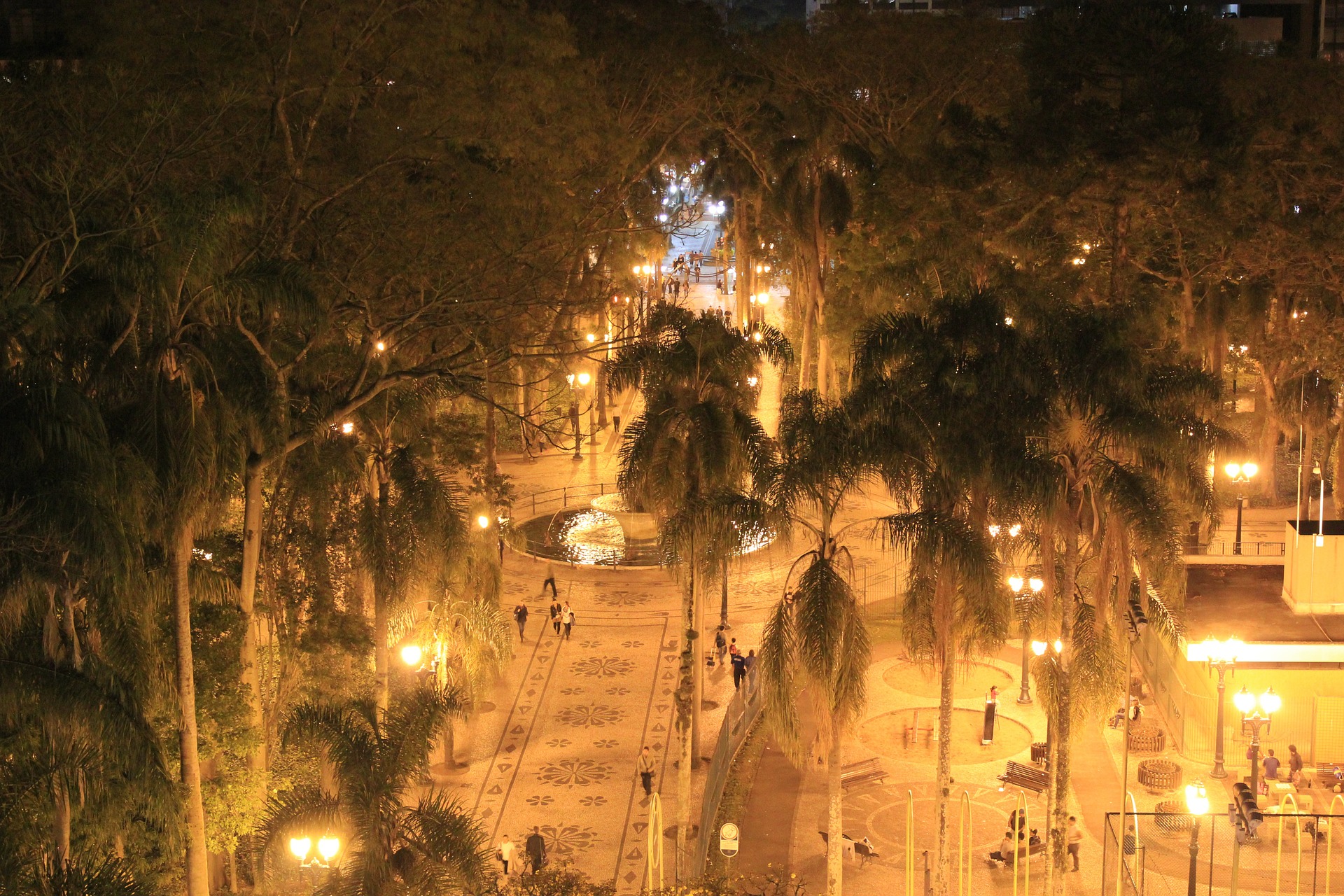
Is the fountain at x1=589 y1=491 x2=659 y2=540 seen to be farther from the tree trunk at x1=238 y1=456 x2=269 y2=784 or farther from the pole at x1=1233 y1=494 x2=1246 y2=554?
the tree trunk at x1=238 y1=456 x2=269 y2=784

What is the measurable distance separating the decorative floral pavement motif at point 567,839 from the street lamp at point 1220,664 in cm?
952

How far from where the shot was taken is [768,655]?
17.0 m

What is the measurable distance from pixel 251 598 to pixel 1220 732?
14.6m

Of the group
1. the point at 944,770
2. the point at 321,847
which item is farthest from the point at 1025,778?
the point at 321,847

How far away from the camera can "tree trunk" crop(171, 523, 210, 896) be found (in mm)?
15188

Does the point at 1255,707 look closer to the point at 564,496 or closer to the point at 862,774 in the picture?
the point at 862,774

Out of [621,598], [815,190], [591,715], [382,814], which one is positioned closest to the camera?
[382,814]

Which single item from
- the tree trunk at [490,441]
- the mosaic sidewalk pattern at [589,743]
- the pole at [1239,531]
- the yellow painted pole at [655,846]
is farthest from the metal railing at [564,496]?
the yellow painted pole at [655,846]

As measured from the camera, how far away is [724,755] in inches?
865

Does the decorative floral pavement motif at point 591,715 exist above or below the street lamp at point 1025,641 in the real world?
below

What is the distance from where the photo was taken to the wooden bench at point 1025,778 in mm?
22516

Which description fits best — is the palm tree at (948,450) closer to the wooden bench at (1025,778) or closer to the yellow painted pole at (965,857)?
the yellow painted pole at (965,857)

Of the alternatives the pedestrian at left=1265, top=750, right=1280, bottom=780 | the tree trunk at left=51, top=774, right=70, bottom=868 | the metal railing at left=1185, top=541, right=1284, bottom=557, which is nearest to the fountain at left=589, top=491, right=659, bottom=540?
the metal railing at left=1185, top=541, right=1284, bottom=557

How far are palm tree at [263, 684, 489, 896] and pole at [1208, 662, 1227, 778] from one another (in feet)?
39.7
